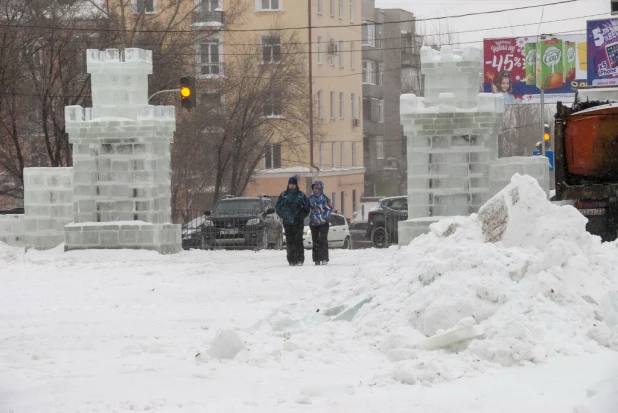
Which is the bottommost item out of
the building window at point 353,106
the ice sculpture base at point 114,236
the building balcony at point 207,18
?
the ice sculpture base at point 114,236

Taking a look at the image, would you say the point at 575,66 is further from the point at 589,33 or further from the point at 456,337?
the point at 456,337

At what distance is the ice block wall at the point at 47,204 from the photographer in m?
25.8

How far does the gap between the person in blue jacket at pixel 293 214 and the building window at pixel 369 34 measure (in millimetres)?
57822

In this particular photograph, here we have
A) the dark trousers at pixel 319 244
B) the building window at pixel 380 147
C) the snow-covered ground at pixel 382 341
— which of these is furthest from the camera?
the building window at pixel 380 147

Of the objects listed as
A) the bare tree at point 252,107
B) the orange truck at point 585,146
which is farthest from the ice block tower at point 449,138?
the bare tree at point 252,107

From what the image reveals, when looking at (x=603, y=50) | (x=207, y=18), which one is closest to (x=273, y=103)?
(x=207, y=18)

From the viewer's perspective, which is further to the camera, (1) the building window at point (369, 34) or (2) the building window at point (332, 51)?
(1) the building window at point (369, 34)

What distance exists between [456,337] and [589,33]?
34127 millimetres

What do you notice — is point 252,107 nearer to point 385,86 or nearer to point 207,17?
point 207,17

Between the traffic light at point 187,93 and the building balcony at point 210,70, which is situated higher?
the building balcony at point 210,70

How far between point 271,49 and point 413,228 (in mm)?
38870

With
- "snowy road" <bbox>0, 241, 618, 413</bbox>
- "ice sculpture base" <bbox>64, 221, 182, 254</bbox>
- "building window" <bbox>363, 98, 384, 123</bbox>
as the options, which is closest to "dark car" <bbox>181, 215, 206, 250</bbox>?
"ice sculpture base" <bbox>64, 221, 182, 254</bbox>

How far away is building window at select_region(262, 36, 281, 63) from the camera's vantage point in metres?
57.8

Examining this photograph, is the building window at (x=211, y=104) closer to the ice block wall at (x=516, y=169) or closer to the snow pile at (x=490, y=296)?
the ice block wall at (x=516, y=169)
